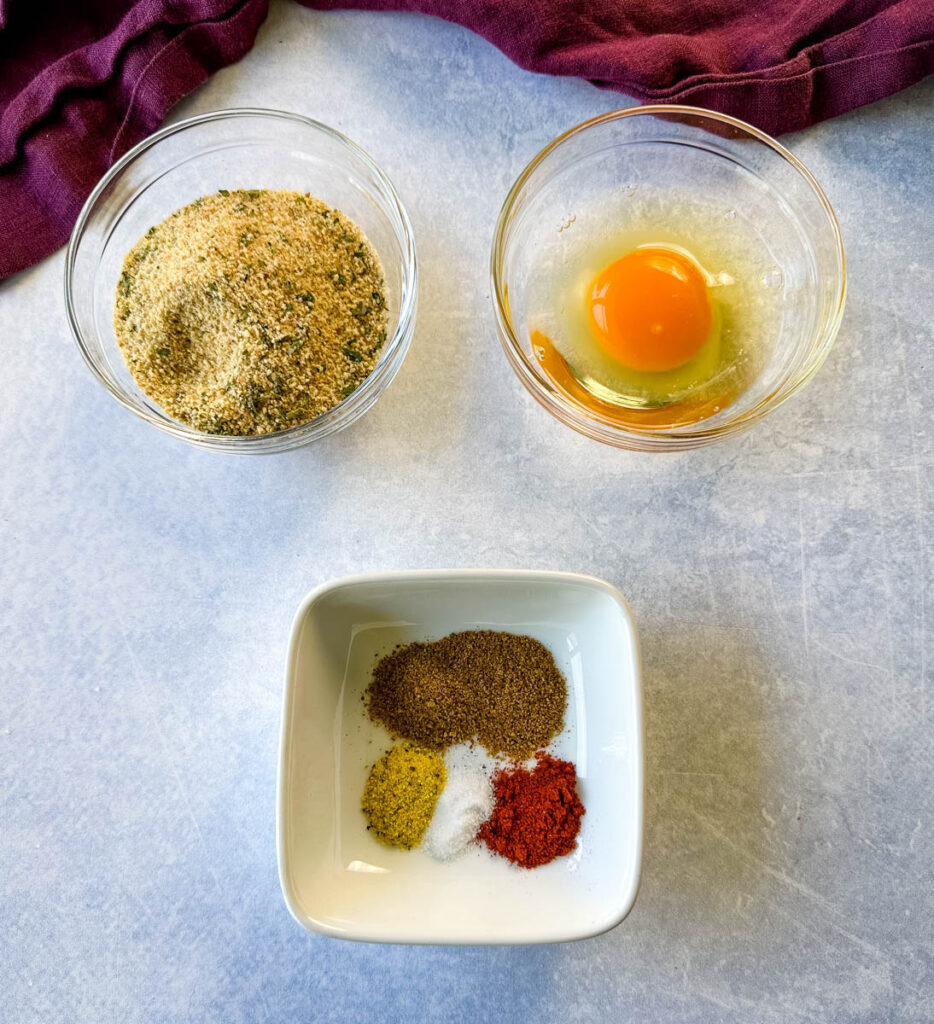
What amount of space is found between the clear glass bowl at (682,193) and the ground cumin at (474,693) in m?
0.48

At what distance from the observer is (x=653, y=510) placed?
172 cm

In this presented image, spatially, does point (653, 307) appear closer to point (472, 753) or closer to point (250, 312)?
point (250, 312)

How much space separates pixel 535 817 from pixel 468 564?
515mm

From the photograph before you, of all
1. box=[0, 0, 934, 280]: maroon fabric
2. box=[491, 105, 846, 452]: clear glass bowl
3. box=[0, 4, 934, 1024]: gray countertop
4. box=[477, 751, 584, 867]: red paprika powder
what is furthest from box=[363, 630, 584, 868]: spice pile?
box=[0, 0, 934, 280]: maroon fabric

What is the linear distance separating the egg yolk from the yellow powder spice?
2.97ft

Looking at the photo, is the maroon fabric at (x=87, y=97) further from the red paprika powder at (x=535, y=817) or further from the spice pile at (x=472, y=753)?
the red paprika powder at (x=535, y=817)

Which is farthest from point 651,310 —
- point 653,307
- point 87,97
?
point 87,97

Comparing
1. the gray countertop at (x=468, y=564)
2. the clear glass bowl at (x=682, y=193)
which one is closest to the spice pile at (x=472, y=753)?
the gray countertop at (x=468, y=564)

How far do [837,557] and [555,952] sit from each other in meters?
1.01

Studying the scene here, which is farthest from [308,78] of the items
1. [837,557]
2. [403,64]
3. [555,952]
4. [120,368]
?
[555,952]

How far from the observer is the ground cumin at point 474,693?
1.65 metres

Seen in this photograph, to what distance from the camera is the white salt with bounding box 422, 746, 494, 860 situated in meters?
1.60

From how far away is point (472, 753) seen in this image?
166 centimetres

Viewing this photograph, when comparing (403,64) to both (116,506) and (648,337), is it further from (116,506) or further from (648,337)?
(116,506)
